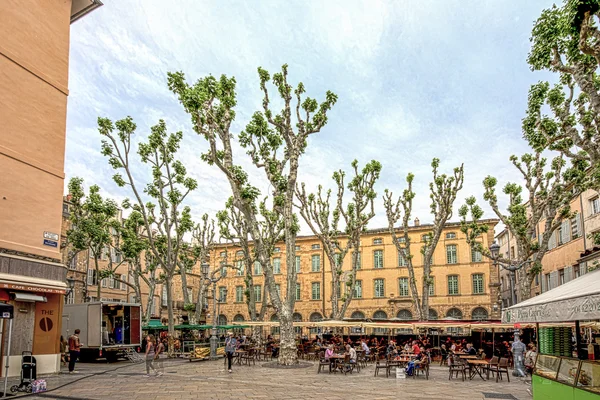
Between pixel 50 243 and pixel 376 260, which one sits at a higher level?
pixel 376 260

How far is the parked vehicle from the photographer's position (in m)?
20.7

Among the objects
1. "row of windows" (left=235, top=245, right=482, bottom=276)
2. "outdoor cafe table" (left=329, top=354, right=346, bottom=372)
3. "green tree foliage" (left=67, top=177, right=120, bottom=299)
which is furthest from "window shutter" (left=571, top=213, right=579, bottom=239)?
"green tree foliage" (left=67, top=177, right=120, bottom=299)

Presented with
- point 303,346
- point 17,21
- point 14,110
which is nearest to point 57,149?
point 14,110

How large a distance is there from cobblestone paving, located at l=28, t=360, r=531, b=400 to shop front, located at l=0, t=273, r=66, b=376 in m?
0.95

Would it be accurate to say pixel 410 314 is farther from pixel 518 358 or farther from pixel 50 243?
pixel 50 243

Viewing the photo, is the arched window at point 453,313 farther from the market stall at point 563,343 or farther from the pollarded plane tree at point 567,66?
the market stall at point 563,343

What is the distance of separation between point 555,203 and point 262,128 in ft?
43.0

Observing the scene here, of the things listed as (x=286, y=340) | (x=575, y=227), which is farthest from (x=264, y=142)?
(x=575, y=227)

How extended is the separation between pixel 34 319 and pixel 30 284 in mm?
1346

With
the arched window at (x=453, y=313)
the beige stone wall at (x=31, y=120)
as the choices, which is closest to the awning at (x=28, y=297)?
the beige stone wall at (x=31, y=120)

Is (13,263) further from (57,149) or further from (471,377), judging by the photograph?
(471,377)

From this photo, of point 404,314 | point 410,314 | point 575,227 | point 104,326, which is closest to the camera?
point 104,326

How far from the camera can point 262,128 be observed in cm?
2083

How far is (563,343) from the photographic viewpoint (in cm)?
803
